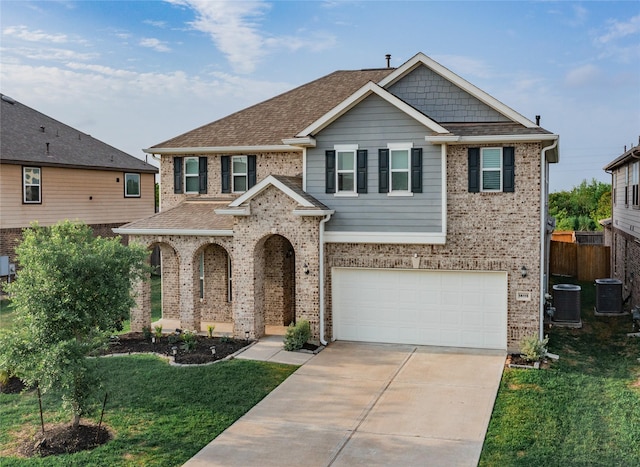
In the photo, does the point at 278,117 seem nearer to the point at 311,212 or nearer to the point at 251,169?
the point at 251,169

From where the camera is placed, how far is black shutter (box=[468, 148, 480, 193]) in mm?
14977

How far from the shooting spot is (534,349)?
13.8 m

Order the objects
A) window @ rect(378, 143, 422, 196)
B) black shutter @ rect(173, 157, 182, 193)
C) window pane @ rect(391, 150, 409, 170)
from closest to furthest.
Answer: window @ rect(378, 143, 422, 196)
window pane @ rect(391, 150, 409, 170)
black shutter @ rect(173, 157, 182, 193)

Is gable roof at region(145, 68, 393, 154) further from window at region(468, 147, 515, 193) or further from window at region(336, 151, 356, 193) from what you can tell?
window at region(468, 147, 515, 193)

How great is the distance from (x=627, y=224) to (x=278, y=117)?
1275cm

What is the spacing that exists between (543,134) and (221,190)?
951cm

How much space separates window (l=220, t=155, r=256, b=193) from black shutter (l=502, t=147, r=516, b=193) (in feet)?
24.2

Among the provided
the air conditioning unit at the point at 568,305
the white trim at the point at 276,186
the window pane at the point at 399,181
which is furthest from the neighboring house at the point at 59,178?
the air conditioning unit at the point at 568,305

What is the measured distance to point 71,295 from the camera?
32.2 ft

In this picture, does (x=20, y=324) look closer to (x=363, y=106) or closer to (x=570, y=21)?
(x=363, y=106)

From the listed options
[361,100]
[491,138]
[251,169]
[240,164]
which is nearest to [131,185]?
[240,164]

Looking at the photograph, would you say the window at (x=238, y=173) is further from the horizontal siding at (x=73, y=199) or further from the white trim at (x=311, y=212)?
the horizontal siding at (x=73, y=199)

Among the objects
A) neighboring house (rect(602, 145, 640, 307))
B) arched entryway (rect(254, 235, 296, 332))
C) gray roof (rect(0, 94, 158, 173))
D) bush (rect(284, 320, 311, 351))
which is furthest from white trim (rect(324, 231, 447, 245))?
gray roof (rect(0, 94, 158, 173))

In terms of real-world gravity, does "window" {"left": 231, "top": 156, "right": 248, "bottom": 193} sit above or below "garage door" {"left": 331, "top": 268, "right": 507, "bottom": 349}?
above
